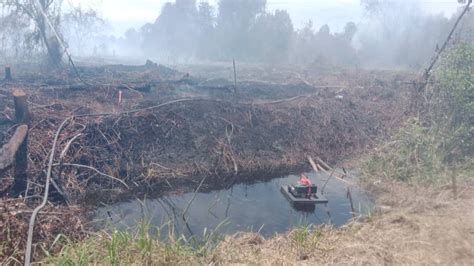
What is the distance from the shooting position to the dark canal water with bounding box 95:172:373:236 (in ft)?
18.1

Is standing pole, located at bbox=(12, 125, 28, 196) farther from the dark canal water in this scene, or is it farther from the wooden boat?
the wooden boat

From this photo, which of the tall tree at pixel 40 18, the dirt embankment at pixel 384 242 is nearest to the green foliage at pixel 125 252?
the dirt embankment at pixel 384 242

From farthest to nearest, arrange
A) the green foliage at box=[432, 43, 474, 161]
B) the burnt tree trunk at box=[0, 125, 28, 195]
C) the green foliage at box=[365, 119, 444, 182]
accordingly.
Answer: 1. the green foliage at box=[432, 43, 474, 161]
2. the green foliage at box=[365, 119, 444, 182]
3. the burnt tree trunk at box=[0, 125, 28, 195]

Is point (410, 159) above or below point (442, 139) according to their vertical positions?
below

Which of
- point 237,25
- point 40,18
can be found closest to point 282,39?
point 237,25

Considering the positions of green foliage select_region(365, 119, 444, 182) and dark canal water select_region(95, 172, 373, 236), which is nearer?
dark canal water select_region(95, 172, 373, 236)

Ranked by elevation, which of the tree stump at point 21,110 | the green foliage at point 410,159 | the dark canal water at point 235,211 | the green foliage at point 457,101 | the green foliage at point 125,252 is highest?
the green foliage at point 457,101

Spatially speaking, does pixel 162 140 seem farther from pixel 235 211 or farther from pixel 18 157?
pixel 18 157

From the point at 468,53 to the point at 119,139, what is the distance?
8433mm

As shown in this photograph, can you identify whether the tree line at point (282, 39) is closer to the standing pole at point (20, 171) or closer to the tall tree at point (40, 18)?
the tall tree at point (40, 18)

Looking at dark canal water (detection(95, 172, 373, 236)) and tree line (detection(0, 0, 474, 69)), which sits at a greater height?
tree line (detection(0, 0, 474, 69))

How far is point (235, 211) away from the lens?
241 inches

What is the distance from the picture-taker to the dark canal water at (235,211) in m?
5.52

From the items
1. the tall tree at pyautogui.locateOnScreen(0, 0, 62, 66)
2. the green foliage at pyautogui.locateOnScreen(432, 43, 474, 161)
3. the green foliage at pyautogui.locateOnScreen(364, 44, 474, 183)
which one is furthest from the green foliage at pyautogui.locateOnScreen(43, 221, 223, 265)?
the tall tree at pyautogui.locateOnScreen(0, 0, 62, 66)
